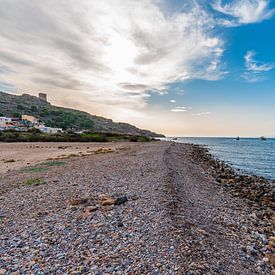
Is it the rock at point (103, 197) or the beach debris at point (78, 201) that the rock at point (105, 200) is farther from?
the beach debris at point (78, 201)

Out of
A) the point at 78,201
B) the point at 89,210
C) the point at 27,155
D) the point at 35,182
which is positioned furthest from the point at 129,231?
the point at 27,155

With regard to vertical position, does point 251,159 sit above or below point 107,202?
below

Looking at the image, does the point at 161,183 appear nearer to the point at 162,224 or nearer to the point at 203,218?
the point at 203,218

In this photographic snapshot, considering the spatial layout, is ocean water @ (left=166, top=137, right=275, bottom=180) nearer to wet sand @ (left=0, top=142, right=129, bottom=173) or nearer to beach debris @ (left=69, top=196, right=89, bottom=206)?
beach debris @ (left=69, top=196, right=89, bottom=206)

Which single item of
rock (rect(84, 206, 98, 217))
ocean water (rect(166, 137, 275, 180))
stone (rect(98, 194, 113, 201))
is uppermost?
stone (rect(98, 194, 113, 201))

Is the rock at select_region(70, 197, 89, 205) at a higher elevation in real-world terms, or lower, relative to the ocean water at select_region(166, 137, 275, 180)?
higher

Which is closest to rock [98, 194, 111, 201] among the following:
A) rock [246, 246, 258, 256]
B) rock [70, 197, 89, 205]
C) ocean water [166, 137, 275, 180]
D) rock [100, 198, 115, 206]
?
rock [100, 198, 115, 206]

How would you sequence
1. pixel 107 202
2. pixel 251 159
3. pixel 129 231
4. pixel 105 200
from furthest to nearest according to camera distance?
pixel 251 159 → pixel 105 200 → pixel 107 202 → pixel 129 231

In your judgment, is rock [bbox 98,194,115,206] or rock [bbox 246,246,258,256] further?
rock [bbox 98,194,115,206]

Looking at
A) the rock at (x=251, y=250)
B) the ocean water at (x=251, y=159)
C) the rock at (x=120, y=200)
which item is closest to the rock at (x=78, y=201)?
the rock at (x=120, y=200)

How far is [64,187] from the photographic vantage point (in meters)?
8.94

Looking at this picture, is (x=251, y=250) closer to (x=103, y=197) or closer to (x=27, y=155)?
(x=103, y=197)

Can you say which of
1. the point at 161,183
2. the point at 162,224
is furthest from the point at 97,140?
the point at 162,224

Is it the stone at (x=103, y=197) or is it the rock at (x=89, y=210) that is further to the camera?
the stone at (x=103, y=197)
